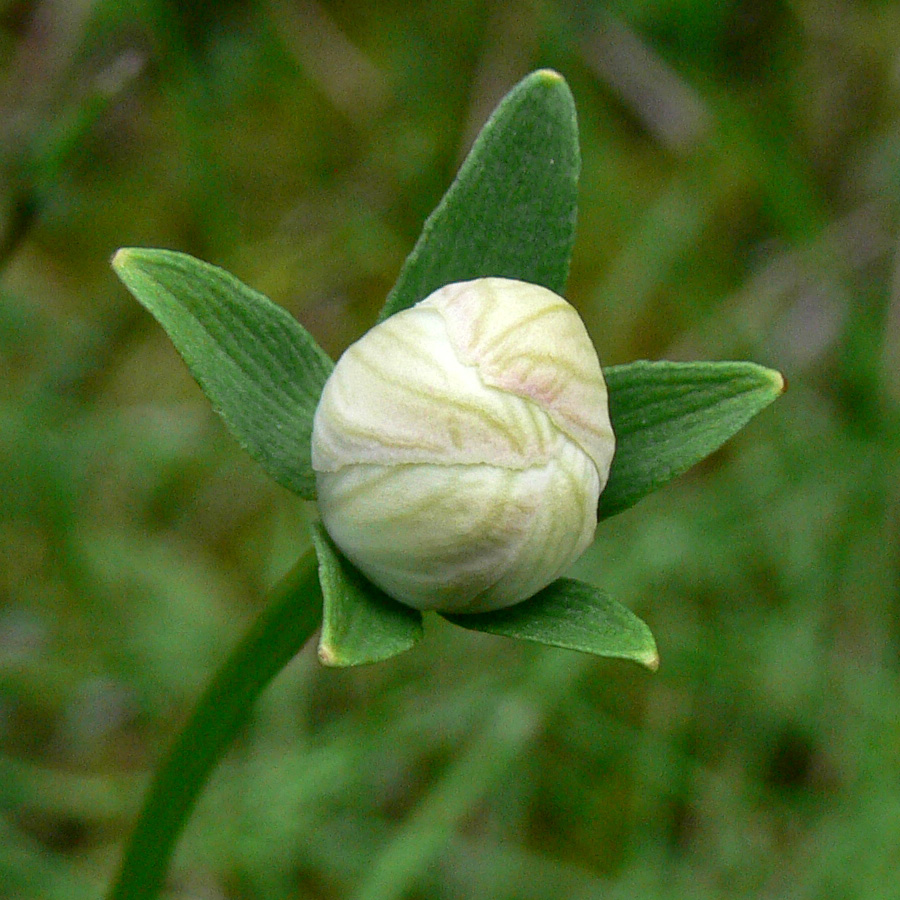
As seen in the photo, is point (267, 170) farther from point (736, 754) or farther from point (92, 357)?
point (736, 754)

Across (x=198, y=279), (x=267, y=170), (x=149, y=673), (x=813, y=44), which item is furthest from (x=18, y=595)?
(x=813, y=44)

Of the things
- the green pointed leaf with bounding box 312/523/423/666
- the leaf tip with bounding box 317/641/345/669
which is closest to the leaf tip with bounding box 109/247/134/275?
the green pointed leaf with bounding box 312/523/423/666

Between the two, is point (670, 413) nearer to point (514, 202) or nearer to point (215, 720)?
point (514, 202)

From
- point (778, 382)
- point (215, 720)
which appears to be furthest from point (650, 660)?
point (215, 720)

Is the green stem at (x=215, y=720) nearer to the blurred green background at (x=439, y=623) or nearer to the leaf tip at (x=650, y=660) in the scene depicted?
the leaf tip at (x=650, y=660)

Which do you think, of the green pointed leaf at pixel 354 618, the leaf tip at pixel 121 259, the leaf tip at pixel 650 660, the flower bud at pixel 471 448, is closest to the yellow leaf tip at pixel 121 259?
the leaf tip at pixel 121 259

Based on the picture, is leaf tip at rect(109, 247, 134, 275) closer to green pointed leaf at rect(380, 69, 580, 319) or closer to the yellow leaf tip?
the yellow leaf tip
